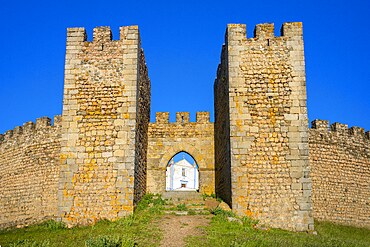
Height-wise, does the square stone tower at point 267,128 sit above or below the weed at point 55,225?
above

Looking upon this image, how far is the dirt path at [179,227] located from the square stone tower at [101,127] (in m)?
1.36

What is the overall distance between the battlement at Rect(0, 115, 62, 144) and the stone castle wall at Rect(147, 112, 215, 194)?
4940 mm

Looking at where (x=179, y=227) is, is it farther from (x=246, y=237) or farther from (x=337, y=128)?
(x=337, y=128)

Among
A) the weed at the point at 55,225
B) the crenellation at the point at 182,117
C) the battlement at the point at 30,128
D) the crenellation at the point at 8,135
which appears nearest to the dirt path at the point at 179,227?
the weed at the point at 55,225

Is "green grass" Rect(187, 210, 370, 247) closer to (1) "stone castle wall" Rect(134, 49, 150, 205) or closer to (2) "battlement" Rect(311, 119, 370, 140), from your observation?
(1) "stone castle wall" Rect(134, 49, 150, 205)

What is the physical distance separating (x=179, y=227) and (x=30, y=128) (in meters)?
11.2

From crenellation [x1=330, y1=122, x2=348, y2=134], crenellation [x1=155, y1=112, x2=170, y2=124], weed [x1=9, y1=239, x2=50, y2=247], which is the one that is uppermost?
crenellation [x1=155, y1=112, x2=170, y2=124]

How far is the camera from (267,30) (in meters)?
13.5

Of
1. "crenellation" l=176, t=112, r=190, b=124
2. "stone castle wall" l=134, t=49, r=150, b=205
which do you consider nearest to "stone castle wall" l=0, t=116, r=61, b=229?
"stone castle wall" l=134, t=49, r=150, b=205

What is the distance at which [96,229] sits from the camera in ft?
36.8

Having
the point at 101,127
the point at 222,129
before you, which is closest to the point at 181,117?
the point at 222,129

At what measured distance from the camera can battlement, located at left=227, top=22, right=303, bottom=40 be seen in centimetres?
1349

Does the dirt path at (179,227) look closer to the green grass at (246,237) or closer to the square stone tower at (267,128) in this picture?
the green grass at (246,237)

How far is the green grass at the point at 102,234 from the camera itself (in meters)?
9.38
